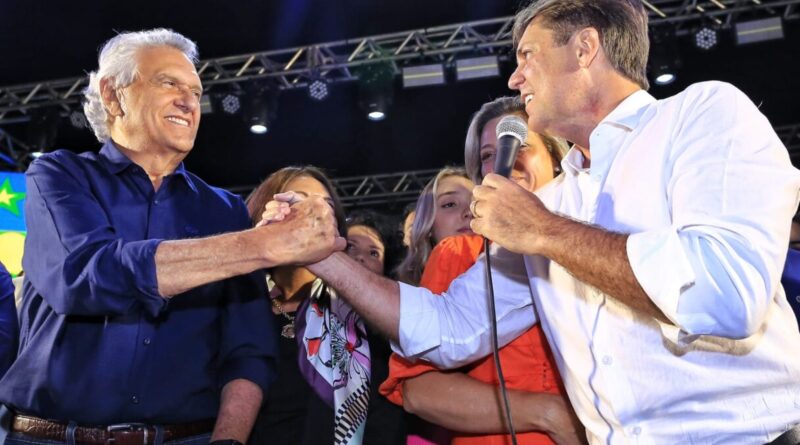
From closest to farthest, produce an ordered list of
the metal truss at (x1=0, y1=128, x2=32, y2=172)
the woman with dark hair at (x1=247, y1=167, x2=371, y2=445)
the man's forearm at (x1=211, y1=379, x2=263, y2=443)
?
the man's forearm at (x1=211, y1=379, x2=263, y2=443) → the woman with dark hair at (x1=247, y1=167, x2=371, y2=445) → the metal truss at (x1=0, y1=128, x2=32, y2=172)

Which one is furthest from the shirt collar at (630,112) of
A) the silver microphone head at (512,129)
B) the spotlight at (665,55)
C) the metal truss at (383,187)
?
the metal truss at (383,187)

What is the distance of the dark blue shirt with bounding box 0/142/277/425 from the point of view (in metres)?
2.02

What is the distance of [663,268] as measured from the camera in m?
1.64

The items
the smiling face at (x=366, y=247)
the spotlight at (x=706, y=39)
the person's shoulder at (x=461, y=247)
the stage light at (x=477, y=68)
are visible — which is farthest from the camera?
A: the stage light at (x=477, y=68)

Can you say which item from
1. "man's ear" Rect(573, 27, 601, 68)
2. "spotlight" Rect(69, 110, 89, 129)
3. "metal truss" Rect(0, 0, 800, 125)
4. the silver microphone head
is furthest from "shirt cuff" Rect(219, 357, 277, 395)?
"spotlight" Rect(69, 110, 89, 129)

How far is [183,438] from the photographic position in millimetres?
2199

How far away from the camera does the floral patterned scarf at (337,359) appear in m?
2.97

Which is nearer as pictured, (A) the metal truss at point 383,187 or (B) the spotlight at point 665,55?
(B) the spotlight at point 665,55

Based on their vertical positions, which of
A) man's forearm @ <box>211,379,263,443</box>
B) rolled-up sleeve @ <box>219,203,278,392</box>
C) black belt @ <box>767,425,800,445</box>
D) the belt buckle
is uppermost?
rolled-up sleeve @ <box>219,203,278,392</box>

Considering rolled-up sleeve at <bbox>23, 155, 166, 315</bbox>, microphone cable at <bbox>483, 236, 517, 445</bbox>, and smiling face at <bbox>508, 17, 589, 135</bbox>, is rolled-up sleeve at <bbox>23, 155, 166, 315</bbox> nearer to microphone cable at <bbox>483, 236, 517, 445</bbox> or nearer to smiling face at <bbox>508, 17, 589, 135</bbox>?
microphone cable at <bbox>483, 236, 517, 445</bbox>

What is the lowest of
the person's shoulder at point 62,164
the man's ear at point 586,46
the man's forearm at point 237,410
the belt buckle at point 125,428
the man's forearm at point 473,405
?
the man's forearm at point 473,405

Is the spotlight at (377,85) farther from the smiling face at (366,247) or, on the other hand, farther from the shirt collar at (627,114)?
the shirt collar at (627,114)

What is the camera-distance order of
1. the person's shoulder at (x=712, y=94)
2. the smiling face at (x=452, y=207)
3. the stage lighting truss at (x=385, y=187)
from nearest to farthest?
the person's shoulder at (x=712, y=94), the smiling face at (x=452, y=207), the stage lighting truss at (x=385, y=187)

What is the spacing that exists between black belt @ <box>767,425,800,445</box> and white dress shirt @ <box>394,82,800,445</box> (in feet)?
0.08
